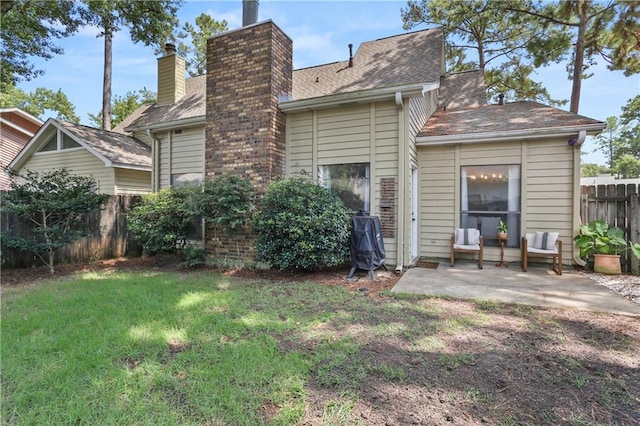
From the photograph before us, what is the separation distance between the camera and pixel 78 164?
10523 mm

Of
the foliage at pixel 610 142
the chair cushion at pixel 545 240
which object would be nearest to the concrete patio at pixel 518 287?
the chair cushion at pixel 545 240

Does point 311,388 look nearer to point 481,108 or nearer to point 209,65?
point 209,65

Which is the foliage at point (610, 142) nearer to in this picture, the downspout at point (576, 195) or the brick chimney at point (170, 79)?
the downspout at point (576, 195)

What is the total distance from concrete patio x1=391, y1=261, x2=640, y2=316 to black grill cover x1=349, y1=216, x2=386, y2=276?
597 mm

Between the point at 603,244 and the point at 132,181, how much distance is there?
12779 mm

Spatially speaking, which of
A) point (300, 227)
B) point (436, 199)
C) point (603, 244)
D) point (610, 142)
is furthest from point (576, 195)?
point (610, 142)

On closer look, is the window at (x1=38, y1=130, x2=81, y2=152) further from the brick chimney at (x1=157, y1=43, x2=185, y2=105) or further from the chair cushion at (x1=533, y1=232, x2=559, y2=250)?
the chair cushion at (x1=533, y1=232, x2=559, y2=250)

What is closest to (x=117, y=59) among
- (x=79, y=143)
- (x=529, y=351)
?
(x=79, y=143)

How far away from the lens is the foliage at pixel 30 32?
916cm

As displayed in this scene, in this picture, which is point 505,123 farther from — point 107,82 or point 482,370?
point 107,82

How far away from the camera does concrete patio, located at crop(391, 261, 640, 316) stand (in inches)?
155

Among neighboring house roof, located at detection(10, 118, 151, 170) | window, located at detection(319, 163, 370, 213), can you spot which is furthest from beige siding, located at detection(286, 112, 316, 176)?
neighboring house roof, located at detection(10, 118, 151, 170)

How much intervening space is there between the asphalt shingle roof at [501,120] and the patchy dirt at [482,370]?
4.00 metres

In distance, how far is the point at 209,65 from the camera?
6746 millimetres
